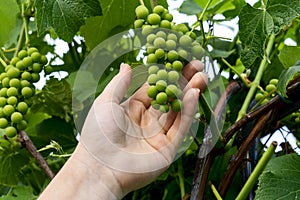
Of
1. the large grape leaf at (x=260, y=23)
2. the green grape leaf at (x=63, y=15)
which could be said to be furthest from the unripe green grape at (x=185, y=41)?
the green grape leaf at (x=63, y=15)

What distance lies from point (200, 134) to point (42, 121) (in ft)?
1.31

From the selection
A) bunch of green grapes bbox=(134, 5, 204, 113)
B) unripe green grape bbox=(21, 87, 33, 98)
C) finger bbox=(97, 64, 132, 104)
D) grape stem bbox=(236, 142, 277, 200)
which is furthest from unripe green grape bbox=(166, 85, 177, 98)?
unripe green grape bbox=(21, 87, 33, 98)

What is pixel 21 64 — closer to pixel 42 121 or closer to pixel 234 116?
pixel 42 121

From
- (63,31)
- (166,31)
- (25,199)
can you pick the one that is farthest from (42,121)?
(166,31)

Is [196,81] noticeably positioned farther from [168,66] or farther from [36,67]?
[36,67]

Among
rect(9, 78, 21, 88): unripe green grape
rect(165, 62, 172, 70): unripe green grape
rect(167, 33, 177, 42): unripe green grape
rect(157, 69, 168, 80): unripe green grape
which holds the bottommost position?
rect(9, 78, 21, 88): unripe green grape

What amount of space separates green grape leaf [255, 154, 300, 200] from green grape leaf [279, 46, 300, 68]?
0.20 metres

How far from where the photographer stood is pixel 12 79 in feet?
3.49

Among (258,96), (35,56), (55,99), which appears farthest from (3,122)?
(258,96)

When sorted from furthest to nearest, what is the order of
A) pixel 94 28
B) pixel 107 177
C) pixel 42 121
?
pixel 42 121 < pixel 94 28 < pixel 107 177

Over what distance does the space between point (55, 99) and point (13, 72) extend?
20 centimetres

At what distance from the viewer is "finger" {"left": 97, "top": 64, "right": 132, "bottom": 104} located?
35.8 inches

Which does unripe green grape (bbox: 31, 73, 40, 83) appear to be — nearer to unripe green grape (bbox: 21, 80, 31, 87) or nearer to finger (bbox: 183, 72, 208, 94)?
unripe green grape (bbox: 21, 80, 31, 87)

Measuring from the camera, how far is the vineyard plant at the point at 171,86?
2.93 feet
